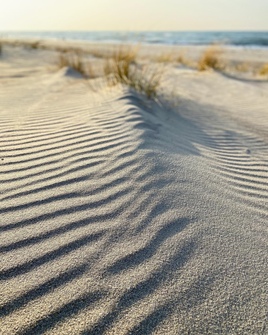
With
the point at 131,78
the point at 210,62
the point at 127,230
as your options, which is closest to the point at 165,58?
the point at 210,62

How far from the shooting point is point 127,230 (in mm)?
1373

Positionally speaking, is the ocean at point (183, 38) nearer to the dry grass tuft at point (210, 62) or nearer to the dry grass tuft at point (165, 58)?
the dry grass tuft at point (210, 62)

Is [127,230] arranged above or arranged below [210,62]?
below

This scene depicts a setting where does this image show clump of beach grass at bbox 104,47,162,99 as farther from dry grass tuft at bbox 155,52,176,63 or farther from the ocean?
dry grass tuft at bbox 155,52,176,63

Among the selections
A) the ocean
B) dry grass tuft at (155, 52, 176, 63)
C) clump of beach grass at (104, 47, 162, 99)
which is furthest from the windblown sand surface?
dry grass tuft at (155, 52, 176, 63)

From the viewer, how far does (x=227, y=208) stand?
1.64 metres

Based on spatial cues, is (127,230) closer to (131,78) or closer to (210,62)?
(131,78)

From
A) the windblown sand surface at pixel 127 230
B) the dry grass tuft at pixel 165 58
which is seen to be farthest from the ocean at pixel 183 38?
the windblown sand surface at pixel 127 230

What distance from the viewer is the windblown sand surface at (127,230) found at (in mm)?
998

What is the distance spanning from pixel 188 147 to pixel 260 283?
1.56 m

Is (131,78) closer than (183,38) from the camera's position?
Yes

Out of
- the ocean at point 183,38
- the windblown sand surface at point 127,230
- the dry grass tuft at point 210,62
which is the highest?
the ocean at point 183,38

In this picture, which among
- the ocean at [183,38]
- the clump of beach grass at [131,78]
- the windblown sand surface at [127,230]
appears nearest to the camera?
the windblown sand surface at [127,230]

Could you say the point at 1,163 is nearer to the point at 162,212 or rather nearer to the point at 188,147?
the point at 162,212
